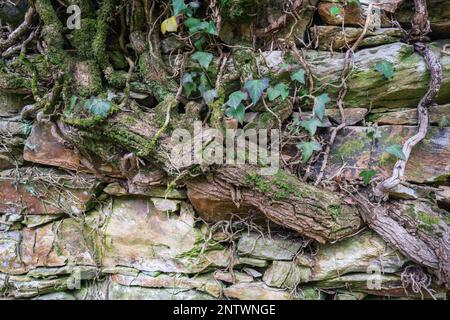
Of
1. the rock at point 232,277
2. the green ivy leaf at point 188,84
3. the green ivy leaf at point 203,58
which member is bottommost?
the rock at point 232,277

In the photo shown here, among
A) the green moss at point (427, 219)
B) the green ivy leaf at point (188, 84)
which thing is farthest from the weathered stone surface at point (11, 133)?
the green moss at point (427, 219)

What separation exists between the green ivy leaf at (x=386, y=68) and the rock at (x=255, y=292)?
4.77 ft

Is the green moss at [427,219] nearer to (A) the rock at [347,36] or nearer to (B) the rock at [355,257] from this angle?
(B) the rock at [355,257]

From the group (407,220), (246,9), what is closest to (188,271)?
(407,220)

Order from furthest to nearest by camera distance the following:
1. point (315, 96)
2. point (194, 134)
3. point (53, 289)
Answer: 1. point (53, 289)
2. point (315, 96)
3. point (194, 134)

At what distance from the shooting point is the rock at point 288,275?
1.95 m

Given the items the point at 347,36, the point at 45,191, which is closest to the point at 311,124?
the point at 347,36

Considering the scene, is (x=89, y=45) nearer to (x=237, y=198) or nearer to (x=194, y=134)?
(x=194, y=134)

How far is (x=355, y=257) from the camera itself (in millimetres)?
1891

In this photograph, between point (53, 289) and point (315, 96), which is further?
point (53, 289)

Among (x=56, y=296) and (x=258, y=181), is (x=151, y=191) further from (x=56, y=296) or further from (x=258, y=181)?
(x=56, y=296)

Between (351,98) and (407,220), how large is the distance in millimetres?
807

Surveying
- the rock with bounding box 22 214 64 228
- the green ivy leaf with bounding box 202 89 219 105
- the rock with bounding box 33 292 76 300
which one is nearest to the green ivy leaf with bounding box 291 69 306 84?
the green ivy leaf with bounding box 202 89 219 105
